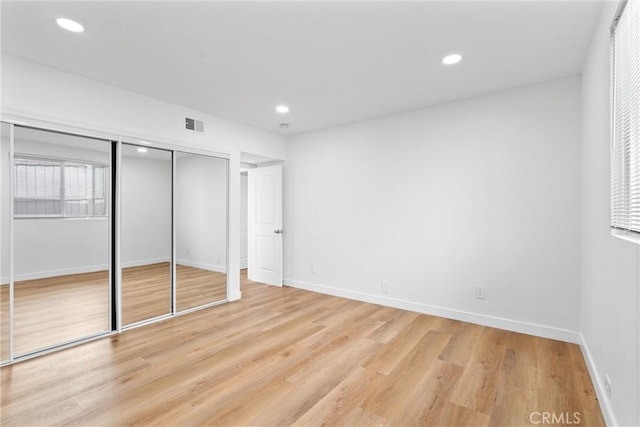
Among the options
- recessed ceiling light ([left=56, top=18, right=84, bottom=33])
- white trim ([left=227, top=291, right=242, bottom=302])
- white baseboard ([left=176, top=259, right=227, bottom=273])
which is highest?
recessed ceiling light ([left=56, top=18, right=84, bottom=33])

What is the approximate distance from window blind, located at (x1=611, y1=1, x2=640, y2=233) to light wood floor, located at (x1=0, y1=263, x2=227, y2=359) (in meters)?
4.23

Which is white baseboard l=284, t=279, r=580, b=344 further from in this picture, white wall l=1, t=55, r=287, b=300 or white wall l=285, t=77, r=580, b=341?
white wall l=1, t=55, r=287, b=300

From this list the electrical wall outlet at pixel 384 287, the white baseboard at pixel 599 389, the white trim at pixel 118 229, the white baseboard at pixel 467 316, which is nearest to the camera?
the white baseboard at pixel 599 389

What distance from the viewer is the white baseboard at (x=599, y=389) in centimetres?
173

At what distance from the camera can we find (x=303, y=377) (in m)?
2.35

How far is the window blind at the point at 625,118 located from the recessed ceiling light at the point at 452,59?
103 cm

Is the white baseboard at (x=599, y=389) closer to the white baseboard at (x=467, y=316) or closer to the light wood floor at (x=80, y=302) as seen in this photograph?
the white baseboard at (x=467, y=316)

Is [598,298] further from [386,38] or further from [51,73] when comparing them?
[51,73]

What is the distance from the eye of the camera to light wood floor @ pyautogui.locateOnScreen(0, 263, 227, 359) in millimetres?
2697

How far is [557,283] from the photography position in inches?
119

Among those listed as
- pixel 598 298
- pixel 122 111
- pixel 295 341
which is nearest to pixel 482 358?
pixel 598 298

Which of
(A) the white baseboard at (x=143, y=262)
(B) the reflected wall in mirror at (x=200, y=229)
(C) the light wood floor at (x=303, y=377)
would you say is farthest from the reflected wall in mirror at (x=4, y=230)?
(B) the reflected wall in mirror at (x=200, y=229)

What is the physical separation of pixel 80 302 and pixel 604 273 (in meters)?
4.57

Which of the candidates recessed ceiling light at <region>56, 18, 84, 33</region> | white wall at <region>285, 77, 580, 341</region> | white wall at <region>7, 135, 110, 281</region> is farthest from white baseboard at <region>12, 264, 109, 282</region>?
white wall at <region>285, 77, 580, 341</region>
